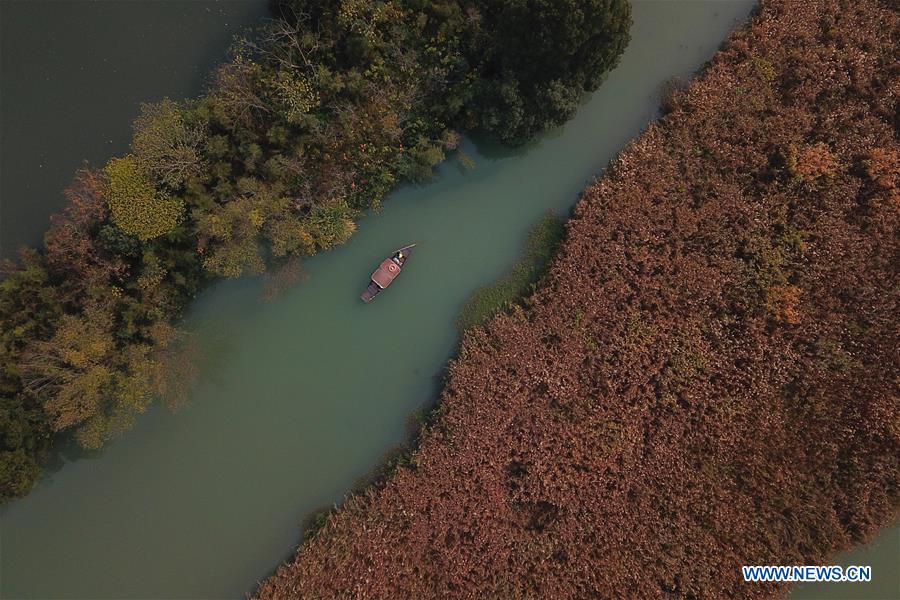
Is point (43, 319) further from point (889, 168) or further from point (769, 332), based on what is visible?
point (889, 168)

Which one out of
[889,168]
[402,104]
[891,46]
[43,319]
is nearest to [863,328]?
[889,168]

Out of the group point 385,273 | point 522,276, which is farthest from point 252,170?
point 522,276

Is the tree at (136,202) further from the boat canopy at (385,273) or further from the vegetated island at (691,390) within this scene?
the vegetated island at (691,390)

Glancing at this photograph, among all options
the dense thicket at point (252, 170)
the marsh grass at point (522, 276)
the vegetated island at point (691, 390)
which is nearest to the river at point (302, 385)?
the marsh grass at point (522, 276)

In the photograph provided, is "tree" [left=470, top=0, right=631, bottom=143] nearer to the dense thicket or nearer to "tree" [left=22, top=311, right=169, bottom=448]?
the dense thicket

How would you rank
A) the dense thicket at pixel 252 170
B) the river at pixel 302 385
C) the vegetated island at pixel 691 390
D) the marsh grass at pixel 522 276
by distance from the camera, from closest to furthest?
1. the dense thicket at pixel 252 170
2. the vegetated island at pixel 691 390
3. the river at pixel 302 385
4. the marsh grass at pixel 522 276

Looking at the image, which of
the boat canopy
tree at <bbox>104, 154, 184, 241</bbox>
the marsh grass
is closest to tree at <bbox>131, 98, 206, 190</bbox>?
tree at <bbox>104, 154, 184, 241</bbox>
